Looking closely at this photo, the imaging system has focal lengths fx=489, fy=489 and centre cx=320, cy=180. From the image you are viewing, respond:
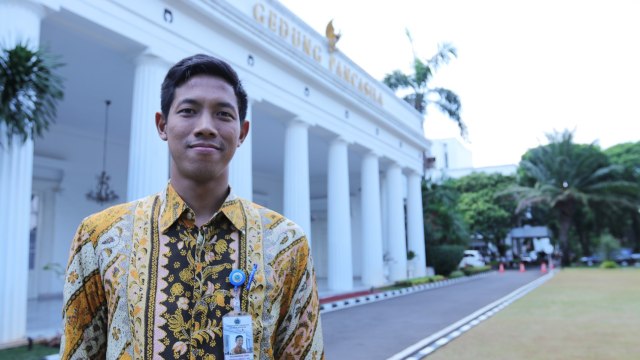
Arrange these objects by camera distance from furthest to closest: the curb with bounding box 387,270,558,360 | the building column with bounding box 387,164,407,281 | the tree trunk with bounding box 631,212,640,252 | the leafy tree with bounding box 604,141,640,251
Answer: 1. the tree trunk with bounding box 631,212,640,252
2. the leafy tree with bounding box 604,141,640,251
3. the building column with bounding box 387,164,407,281
4. the curb with bounding box 387,270,558,360

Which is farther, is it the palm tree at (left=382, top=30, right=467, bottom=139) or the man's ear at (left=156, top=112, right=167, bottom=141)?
the palm tree at (left=382, top=30, right=467, bottom=139)

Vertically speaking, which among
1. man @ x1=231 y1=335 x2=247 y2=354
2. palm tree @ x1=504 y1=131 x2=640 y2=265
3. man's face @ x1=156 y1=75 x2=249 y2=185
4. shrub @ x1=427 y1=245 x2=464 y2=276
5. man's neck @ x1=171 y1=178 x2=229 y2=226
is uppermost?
palm tree @ x1=504 y1=131 x2=640 y2=265

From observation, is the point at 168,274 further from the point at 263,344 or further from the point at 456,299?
the point at 456,299

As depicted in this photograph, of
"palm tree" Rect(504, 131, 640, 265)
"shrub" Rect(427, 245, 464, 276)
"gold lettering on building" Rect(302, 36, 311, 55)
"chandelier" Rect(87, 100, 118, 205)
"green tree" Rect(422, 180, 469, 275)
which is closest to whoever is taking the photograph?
"chandelier" Rect(87, 100, 118, 205)

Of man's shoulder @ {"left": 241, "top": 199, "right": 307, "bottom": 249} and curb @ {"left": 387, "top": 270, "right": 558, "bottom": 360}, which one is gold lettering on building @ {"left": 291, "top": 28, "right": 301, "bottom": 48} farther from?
man's shoulder @ {"left": 241, "top": 199, "right": 307, "bottom": 249}

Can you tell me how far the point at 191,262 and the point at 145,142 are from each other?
686 centimetres

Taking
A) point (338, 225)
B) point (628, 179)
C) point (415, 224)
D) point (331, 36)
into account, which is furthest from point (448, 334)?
point (628, 179)

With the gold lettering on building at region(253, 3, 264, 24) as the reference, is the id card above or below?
below

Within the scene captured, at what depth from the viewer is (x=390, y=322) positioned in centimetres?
897

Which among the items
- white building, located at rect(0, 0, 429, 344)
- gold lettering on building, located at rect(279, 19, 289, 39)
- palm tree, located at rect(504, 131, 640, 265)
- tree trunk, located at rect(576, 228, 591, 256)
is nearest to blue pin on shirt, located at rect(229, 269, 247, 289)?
white building, located at rect(0, 0, 429, 344)

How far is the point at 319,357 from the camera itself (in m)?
1.21

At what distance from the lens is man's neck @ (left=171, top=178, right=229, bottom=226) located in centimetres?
121

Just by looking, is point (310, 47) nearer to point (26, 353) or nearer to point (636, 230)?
point (26, 353)

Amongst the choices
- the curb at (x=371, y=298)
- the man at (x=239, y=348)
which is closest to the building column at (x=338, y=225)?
the curb at (x=371, y=298)
